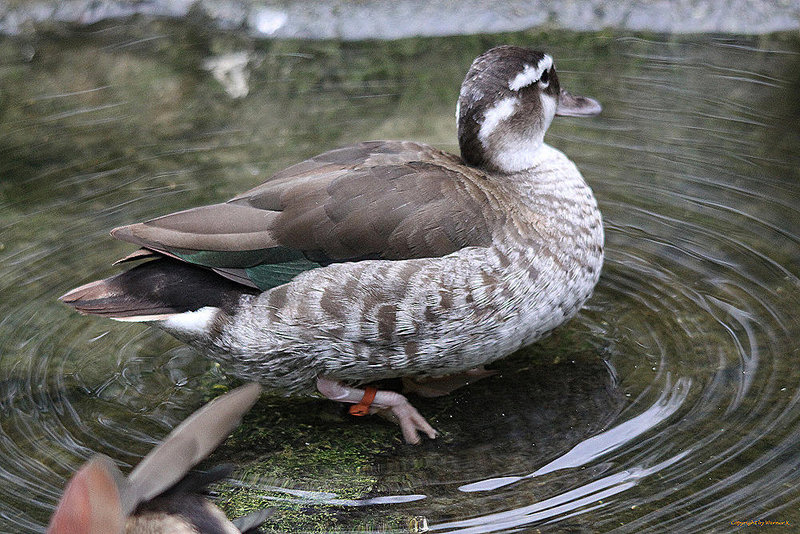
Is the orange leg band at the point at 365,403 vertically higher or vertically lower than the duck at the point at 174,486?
lower

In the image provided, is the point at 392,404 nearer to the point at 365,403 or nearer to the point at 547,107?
the point at 365,403

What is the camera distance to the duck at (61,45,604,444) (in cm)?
425

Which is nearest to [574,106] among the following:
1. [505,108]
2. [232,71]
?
[505,108]

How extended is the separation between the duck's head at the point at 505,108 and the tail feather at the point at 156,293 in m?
1.34

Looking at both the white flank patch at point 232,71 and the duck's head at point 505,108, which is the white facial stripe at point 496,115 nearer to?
the duck's head at point 505,108

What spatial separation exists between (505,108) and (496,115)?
55 millimetres

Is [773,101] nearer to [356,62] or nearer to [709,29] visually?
[709,29]

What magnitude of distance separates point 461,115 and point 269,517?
2112 millimetres

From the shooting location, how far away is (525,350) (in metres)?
4.93

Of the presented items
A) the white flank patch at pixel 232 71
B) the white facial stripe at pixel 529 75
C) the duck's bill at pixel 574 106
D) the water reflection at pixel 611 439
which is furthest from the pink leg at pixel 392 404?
the white flank patch at pixel 232 71

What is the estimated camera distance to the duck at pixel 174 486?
3.01 metres

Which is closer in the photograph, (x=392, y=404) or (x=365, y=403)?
(x=392, y=404)

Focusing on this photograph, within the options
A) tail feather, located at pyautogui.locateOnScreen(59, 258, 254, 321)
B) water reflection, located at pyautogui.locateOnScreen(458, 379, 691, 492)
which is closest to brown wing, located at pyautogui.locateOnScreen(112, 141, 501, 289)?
tail feather, located at pyautogui.locateOnScreen(59, 258, 254, 321)

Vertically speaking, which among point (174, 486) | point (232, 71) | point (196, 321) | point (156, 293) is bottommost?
point (174, 486)
